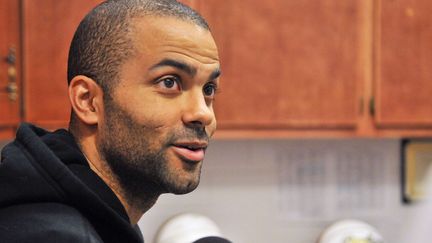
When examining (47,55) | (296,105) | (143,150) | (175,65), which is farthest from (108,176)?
(296,105)

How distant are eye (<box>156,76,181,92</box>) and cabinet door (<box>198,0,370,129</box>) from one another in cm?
84

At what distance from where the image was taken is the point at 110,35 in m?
0.84

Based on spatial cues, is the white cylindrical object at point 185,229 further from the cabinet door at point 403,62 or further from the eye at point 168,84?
the eye at point 168,84

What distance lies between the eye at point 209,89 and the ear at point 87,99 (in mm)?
143

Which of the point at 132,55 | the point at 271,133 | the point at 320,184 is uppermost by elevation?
the point at 132,55

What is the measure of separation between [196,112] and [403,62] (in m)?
1.12

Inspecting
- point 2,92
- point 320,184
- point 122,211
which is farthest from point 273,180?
point 122,211

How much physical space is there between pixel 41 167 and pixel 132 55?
0.19m

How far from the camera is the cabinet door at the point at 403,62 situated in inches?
69.6

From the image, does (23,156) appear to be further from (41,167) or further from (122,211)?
(122,211)

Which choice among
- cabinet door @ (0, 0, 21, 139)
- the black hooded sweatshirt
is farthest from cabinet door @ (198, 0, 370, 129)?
the black hooded sweatshirt

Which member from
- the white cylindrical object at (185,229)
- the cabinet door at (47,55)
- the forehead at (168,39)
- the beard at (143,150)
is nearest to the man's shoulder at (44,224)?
the beard at (143,150)

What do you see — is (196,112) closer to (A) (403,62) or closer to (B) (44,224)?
(B) (44,224)

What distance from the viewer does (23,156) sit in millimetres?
766
